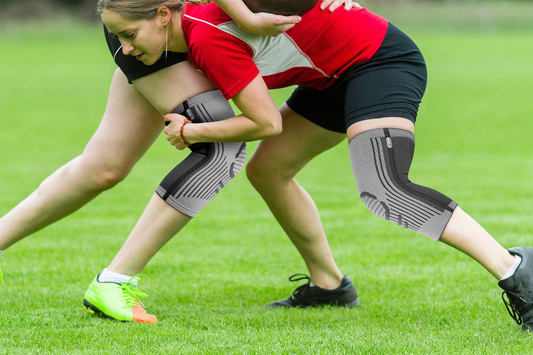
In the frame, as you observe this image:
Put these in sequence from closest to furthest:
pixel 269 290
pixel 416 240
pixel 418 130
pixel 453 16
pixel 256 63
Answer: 1. pixel 256 63
2. pixel 269 290
3. pixel 416 240
4. pixel 418 130
5. pixel 453 16

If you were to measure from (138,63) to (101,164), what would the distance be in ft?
2.00

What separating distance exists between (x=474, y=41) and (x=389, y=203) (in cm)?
3979

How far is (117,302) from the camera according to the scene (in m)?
3.09

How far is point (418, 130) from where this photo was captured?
1141 centimetres

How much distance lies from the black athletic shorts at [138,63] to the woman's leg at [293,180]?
0.67 metres

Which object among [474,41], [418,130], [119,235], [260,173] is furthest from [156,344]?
[474,41]

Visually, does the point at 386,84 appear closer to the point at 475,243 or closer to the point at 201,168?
the point at 475,243

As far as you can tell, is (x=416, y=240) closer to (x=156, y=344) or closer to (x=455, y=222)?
(x=455, y=222)

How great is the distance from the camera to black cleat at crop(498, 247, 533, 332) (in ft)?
8.95

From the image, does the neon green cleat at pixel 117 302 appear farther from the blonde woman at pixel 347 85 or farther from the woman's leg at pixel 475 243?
the woman's leg at pixel 475 243

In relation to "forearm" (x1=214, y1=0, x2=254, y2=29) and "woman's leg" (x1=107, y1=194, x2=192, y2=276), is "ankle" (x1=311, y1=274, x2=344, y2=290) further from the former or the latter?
"forearm" (x1=214, y1=0, x2=254, y2=29)

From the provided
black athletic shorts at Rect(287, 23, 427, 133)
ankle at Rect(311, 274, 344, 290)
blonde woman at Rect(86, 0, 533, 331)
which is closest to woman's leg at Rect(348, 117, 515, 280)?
blonde woman at Rect(86, 0, 533, 331)

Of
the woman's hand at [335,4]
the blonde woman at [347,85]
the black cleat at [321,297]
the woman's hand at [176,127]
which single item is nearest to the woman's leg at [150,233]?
the blonde woman at [347,85]

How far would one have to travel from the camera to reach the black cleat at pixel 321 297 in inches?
140
